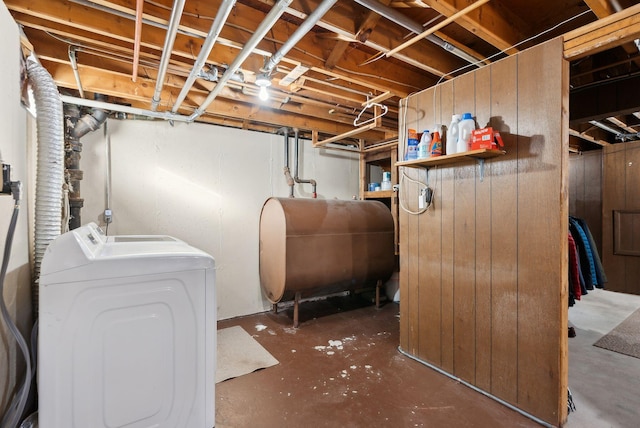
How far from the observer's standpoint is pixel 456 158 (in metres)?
2.24

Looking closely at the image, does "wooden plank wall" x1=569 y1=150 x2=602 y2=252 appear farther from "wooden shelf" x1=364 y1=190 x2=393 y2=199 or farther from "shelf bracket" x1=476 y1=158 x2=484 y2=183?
"shelf bracket" x1=476 y1=158 x2=484 y2=183

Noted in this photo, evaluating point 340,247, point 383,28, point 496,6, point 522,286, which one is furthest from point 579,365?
point 383,28

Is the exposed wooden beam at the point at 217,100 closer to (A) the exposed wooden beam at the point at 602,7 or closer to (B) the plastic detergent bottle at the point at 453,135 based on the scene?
(B) the plastic detergent bottle at the point at 453,135

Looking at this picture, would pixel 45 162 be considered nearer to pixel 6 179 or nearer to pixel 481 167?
pixel 6 179

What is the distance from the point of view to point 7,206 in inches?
51.3

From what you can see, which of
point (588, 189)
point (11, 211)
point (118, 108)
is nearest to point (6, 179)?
point (11, 211)

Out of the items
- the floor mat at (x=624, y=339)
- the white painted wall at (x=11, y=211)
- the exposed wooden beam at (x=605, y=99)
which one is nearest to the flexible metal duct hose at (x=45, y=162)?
the white painted wall at (x=11, y=211)

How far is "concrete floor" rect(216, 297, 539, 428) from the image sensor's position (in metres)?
1.98

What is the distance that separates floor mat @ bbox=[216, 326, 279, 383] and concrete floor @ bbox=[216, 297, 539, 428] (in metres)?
0.08

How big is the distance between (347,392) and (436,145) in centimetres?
192

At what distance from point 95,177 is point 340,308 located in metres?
3.18

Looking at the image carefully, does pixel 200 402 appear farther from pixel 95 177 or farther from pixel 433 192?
pixel 95 177

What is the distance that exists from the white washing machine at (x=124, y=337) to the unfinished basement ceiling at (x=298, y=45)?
1167 mm

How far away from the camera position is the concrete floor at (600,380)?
1.96 metres
